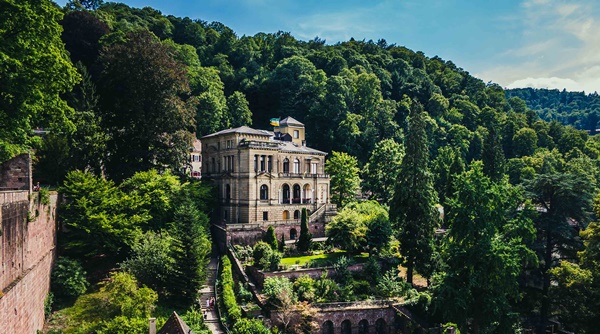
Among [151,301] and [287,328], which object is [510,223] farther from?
[151,301]

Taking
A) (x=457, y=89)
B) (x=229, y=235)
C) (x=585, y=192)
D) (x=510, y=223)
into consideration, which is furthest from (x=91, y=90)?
(x=457, y=89)

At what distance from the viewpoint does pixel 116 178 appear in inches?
1658

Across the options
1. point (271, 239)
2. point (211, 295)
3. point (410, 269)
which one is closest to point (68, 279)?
point (211, 295)

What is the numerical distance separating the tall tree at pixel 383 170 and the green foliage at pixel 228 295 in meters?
24.8

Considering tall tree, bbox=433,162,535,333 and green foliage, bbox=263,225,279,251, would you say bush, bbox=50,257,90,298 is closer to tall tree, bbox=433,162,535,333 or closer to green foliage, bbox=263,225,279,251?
green foliage, bbox=263,225,279,251

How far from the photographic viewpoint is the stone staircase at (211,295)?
3093 centimetres

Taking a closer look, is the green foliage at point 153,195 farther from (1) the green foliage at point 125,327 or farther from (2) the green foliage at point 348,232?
(2) the green foliage at point 348,232

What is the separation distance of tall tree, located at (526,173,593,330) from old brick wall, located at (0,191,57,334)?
121 feet

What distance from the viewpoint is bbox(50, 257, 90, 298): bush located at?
29328 millimetres

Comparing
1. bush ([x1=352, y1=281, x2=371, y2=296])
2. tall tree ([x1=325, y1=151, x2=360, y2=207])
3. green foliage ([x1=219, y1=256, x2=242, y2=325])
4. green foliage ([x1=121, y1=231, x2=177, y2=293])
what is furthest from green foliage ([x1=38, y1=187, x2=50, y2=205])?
tall tree ([x1=325, y1=151, x2=360, y2=207])

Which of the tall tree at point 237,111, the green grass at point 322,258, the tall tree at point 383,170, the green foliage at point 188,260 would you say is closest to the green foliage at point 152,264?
the green foliage at point 188,260

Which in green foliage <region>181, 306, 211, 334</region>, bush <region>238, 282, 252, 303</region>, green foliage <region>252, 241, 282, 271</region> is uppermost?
green foliage <region>252, 241, 282, 271</region>

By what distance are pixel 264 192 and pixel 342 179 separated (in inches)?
474

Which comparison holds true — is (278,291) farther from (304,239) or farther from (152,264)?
(152,264)
